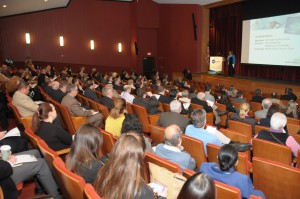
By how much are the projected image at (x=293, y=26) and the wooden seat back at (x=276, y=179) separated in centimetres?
983

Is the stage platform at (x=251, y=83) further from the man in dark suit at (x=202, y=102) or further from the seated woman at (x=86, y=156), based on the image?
the seated woman at (x=86, y=156)

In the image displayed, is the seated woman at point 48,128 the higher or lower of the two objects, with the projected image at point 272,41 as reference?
lower

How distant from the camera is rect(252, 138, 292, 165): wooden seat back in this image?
3.34 m

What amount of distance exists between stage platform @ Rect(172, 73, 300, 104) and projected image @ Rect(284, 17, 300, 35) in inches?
78.2

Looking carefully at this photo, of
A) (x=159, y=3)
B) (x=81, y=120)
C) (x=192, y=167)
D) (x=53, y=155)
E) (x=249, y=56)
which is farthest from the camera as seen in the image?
(x=159, y=3)

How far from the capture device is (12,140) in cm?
362

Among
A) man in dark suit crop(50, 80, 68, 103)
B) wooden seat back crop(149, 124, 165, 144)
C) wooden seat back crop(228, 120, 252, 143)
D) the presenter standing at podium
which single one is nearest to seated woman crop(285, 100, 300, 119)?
wooden seat back crop(228, 120, 252, 143)

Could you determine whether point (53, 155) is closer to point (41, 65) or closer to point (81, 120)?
point (81, 120)

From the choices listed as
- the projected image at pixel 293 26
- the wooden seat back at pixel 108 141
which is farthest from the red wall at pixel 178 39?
the wooden seat back at pixel 108 141

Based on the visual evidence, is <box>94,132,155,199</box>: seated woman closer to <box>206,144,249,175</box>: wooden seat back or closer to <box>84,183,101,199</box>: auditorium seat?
<box>84,183,101,199</box>: auditorium seat

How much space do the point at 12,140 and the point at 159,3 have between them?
15.5 m

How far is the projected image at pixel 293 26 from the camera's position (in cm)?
1106

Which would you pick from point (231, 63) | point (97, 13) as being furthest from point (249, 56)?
point (97, 13)

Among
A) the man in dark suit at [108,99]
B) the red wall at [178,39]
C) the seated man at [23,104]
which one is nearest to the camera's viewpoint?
the seated man at [23,104]
